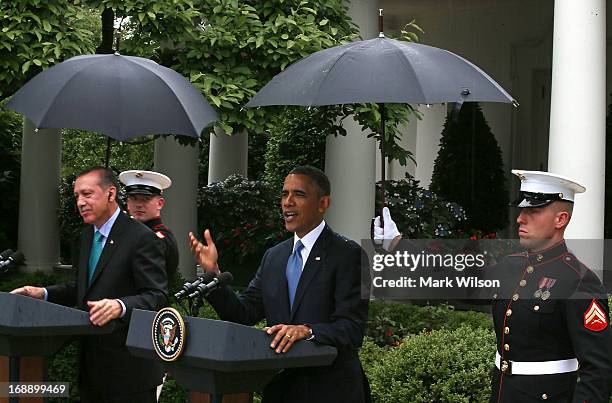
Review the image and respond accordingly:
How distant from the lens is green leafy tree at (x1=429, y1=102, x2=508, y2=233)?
728 inches

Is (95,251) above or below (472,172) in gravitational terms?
below

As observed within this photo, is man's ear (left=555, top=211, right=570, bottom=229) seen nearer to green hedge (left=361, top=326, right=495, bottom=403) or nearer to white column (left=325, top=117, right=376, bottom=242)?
green hedge (left=361, top=326, right=495, bottom=403)

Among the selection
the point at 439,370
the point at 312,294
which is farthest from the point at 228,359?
the point at 439,370

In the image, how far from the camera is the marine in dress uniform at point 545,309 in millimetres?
4434

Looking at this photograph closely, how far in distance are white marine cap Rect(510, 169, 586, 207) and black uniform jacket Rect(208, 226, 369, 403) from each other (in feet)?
2.47

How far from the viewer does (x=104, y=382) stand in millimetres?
5516

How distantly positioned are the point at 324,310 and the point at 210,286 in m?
0.57

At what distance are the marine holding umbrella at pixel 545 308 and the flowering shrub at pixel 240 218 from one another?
9880 mm

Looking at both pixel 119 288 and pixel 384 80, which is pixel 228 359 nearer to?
pixel 119 288

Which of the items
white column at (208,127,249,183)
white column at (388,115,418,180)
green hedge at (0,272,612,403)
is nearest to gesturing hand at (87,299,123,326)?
green hedge at (0,272,612,403)

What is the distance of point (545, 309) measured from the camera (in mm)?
4516

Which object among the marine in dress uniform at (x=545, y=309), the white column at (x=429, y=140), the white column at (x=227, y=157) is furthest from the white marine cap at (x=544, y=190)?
the white column at (x=429, y=140)

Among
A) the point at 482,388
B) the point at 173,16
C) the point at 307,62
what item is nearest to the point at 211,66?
A: the point at 173,16

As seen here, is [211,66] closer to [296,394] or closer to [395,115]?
[395,115]
